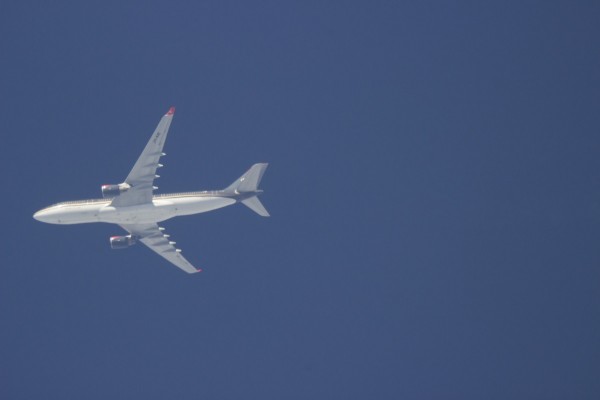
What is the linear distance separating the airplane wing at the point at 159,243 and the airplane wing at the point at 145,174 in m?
6.94

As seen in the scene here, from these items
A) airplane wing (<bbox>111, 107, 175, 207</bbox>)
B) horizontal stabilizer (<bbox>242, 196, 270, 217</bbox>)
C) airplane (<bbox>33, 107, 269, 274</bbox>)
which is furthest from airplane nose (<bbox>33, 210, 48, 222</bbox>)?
horizontal stabilizer (<bbox>242, 196, 270, 217</bbox>)

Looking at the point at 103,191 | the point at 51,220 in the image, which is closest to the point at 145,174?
the point at 103,191

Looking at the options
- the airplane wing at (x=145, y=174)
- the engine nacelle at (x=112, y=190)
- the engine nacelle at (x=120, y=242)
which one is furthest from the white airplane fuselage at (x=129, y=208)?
the engine nacelle at (x=120, y=242)

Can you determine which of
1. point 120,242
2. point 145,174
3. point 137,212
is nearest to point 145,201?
point 137,212

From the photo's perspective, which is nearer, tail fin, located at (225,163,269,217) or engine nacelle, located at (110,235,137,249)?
tail fin, located at (225,163,269,217)

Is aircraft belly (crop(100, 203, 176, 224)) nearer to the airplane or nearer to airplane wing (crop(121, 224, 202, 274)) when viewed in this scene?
the airplane

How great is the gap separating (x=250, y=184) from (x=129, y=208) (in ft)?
37.1

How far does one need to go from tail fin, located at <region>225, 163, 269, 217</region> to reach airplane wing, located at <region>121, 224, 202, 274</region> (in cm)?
1146

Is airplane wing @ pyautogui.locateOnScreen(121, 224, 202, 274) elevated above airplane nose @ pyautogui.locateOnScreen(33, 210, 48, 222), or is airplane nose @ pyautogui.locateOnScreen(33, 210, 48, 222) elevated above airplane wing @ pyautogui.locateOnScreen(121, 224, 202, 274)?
airplane wing @ pyautogui.locateOnScreen(121, 224, 202, 274)

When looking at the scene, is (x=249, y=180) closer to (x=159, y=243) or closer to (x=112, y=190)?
(x=112, y=190)

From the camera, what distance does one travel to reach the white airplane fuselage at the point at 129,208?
80.4m

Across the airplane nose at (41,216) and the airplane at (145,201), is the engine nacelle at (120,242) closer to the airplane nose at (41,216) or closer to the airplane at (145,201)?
the airplane at (145,201)

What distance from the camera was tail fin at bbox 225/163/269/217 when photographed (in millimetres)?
81688

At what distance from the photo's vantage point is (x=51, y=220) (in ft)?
264
